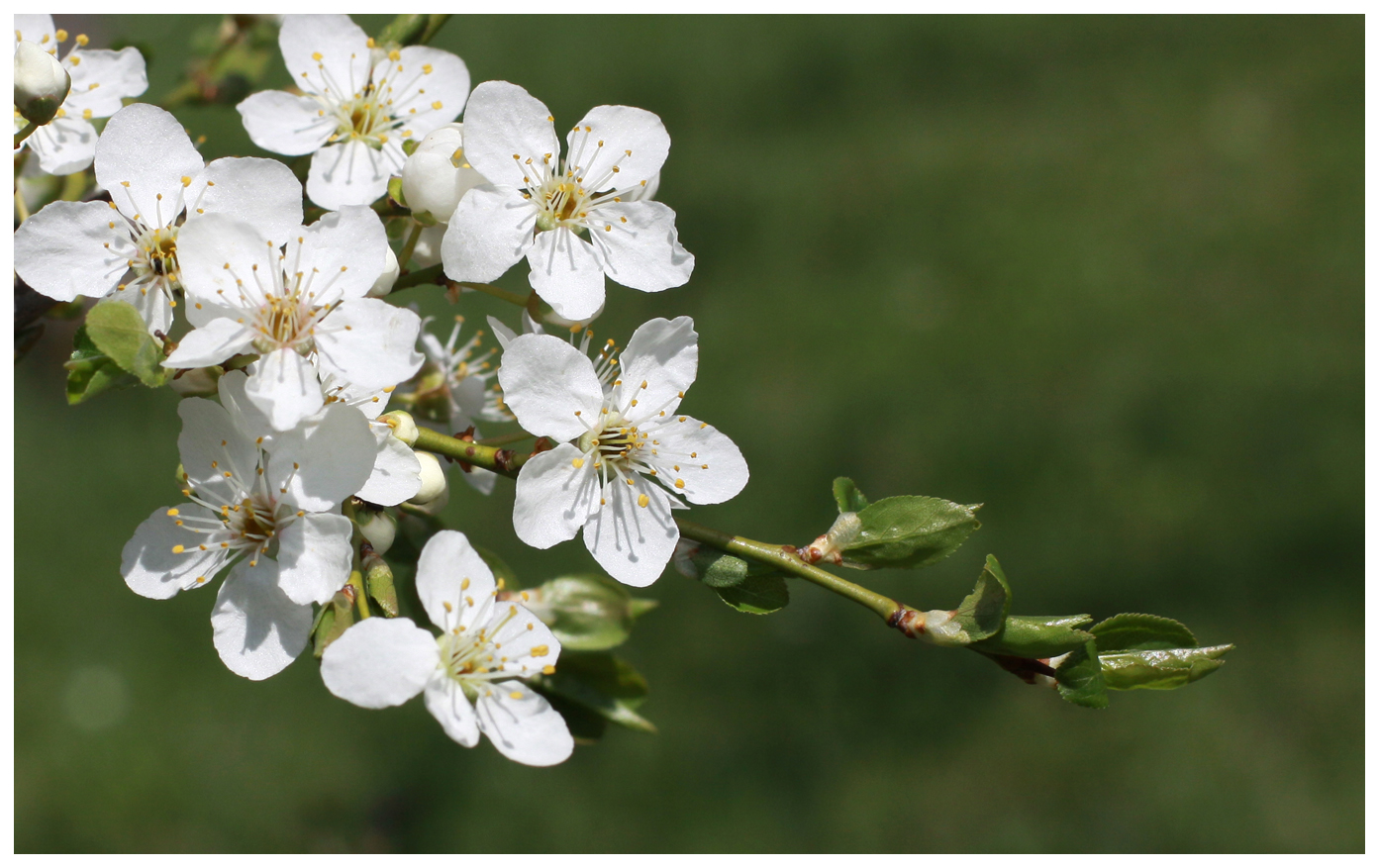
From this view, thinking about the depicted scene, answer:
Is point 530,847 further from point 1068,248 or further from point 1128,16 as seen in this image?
point 1128,16

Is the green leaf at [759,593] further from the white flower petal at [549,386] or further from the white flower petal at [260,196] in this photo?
the white flower petal at [260,196]

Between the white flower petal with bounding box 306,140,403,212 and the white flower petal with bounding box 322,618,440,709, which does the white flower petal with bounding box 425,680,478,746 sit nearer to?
the white flower petal with bounding box 322,618,440,709

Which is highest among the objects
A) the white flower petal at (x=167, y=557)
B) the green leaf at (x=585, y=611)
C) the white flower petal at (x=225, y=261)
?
the white flower petal at (x=225, y=261)

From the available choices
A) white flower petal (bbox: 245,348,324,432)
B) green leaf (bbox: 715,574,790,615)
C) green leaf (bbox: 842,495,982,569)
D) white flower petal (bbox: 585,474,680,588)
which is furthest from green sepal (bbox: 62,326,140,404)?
green leaf (bbox: 842,495,982,569)

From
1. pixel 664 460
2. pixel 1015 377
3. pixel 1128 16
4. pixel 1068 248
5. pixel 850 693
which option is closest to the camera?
pixel 664 460

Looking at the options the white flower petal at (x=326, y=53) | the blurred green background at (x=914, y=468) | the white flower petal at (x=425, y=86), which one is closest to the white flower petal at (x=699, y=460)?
the white flower petal at (x=425, y=86)

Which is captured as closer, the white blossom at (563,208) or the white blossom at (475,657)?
the white blossom at (475,657)

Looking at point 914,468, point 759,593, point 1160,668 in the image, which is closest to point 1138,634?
point 1160,668

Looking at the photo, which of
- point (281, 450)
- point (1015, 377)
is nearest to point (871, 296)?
point (1015, 377)
